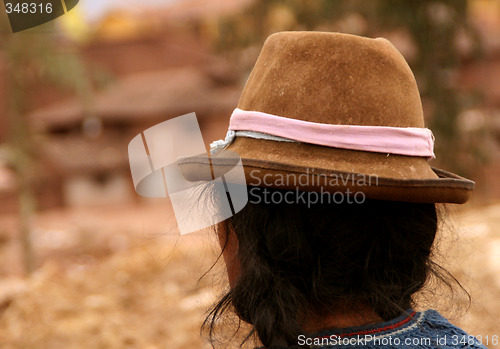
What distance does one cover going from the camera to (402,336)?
128 centimetres

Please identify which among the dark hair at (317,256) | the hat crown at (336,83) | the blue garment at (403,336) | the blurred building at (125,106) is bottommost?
the blurred building at (125,106)

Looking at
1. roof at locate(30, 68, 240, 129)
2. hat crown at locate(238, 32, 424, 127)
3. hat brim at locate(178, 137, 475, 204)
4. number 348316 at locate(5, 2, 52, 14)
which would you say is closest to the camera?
hat brim at locate(178, 137, 475, 204)

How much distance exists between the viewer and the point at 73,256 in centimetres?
877

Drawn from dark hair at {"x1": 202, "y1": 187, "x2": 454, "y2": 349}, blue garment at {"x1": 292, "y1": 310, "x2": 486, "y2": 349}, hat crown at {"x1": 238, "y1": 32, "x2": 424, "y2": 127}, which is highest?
hat crown at {"x1": 238, "y1": 32, "x2": 424, "y2": 127}

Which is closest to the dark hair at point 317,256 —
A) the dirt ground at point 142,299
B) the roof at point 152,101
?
the dirt ground at point 142,299

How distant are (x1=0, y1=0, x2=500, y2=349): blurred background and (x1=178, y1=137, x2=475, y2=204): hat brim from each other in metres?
0.40

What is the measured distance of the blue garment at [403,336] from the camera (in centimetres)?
122

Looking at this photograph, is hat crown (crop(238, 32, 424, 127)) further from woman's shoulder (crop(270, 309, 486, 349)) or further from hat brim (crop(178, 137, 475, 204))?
woman's shoulder (crop(270, 309, 486, 349))

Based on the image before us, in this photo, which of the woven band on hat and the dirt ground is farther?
the dirt ground

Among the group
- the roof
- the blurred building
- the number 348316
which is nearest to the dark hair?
the number 348316

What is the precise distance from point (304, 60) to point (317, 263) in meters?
0.49

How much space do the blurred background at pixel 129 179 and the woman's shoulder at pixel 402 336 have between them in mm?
220

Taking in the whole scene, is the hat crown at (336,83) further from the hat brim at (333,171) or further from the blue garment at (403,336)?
the blue garment at (403,336)

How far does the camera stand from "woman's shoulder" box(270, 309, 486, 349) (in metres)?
1.21
